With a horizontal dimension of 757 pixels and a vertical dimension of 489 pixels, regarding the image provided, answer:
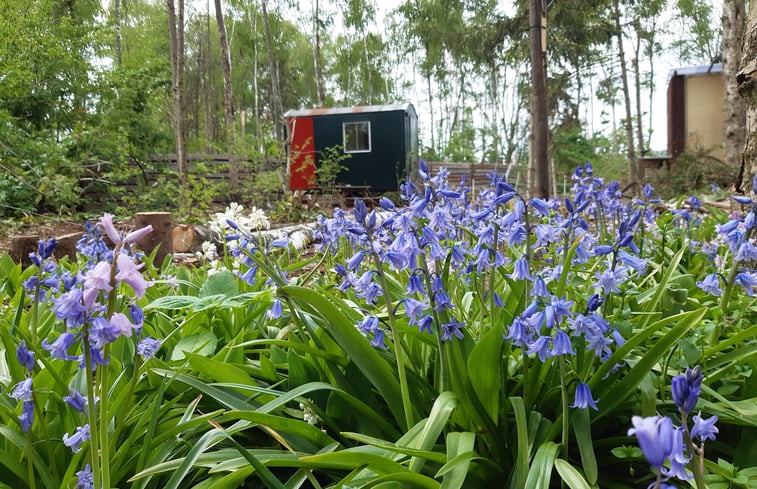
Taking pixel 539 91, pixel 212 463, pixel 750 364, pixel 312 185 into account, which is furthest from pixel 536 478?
pixel 312 185

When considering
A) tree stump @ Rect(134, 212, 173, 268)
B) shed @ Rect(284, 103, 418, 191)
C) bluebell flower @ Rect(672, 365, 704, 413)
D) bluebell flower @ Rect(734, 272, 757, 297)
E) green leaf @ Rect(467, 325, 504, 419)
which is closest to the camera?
bluebell flower @ Rect(672, 365, 704, 413)

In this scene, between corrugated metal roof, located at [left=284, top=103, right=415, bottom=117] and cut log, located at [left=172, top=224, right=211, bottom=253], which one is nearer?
cut log, located at [left=172, top=224, right=211, bottom=253]

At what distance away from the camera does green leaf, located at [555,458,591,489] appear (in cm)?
102

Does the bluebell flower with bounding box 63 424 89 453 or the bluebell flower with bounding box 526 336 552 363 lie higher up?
the bluebell flower with bounding box 526 336 552 363

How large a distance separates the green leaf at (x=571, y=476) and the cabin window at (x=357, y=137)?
14501 millimetres

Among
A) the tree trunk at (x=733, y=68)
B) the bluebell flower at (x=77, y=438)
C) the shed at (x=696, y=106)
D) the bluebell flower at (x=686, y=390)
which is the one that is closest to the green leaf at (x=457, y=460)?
the bluebell flower at (x=686, y=390)

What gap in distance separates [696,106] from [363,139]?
9.55m

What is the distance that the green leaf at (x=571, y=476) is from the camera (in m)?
1.02

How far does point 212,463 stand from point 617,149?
28804 mm

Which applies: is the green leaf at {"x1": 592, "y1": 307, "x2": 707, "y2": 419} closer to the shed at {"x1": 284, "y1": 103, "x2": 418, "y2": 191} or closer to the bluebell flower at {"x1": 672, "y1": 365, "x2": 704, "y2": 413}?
the bluebell flower at {"x1": 672, "y1": 365, "x2": 704, "y2": 413}

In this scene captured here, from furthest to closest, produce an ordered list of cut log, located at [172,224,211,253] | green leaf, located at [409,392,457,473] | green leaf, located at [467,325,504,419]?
cut log, located at [172,224,211,253], green leaf, located at [467,325,504,419], green leaf, located at [409,392,457,473]

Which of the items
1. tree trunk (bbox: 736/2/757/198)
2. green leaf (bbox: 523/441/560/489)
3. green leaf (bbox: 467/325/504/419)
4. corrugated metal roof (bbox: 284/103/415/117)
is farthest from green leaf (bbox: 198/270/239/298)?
corrugated metal roof (bbox: 284/103/415/117)

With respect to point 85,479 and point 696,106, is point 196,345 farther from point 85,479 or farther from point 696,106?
point 696,106

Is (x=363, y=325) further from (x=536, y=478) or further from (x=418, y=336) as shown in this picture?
(x=536, y=478)
